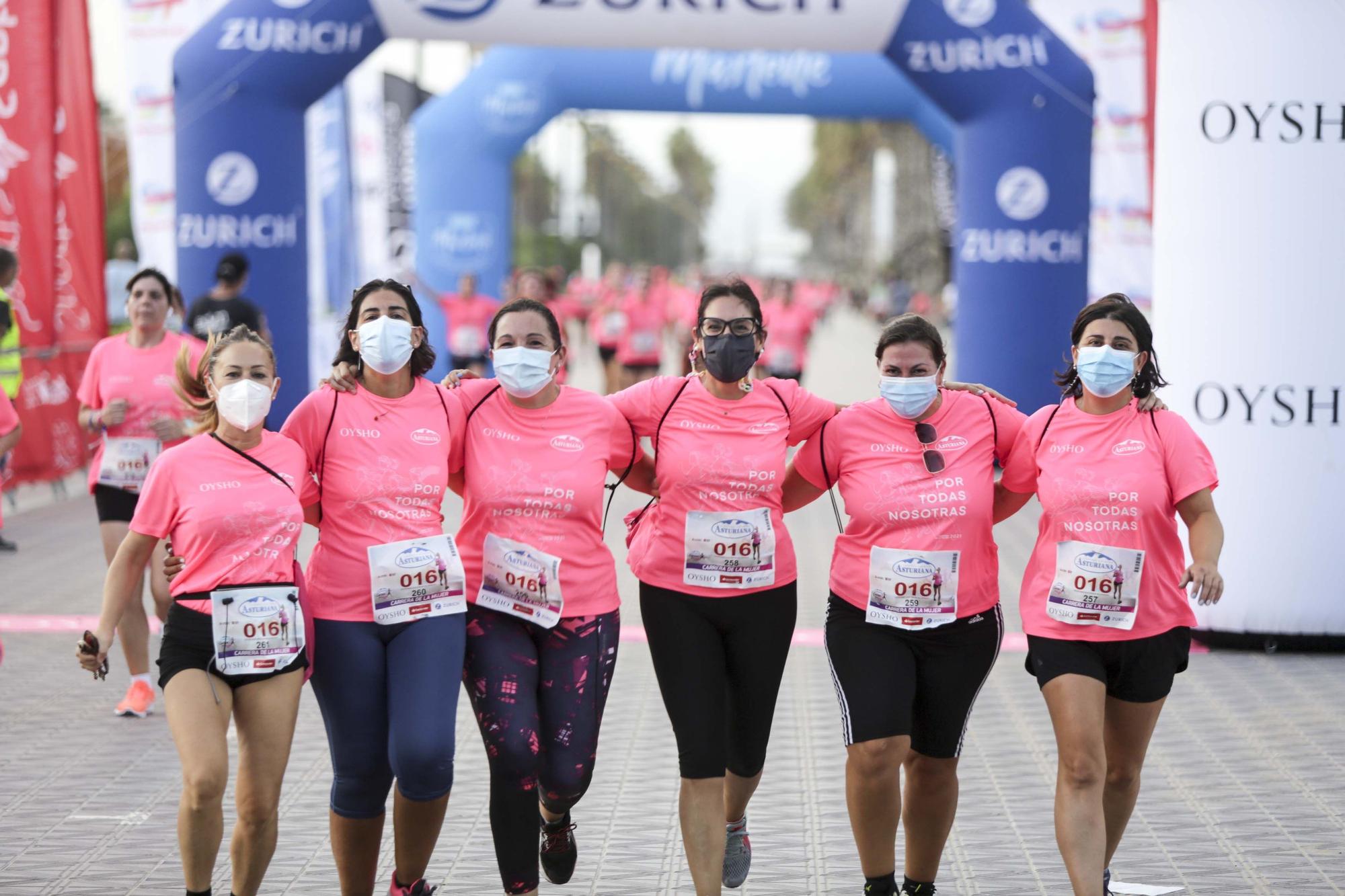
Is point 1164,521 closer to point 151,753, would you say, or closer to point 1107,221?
point 151,753

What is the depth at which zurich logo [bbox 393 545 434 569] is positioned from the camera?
4.35 meters

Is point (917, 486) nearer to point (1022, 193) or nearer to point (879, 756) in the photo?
point (879, 756)

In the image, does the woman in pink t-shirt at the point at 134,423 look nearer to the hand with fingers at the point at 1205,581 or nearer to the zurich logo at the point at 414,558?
the zurich logo at the point at 414,558

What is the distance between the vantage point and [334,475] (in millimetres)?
4441

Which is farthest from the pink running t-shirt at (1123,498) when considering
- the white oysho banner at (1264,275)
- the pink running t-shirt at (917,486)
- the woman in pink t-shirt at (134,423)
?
the woman in pink t-shirt at (134,423)

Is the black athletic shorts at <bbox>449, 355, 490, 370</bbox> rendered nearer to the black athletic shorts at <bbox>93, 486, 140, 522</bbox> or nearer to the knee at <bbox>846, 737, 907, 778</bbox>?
the black athletic shorts at <bbox>93, 486, 140, 522</bbox>

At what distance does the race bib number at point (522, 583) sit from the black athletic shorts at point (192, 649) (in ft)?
1.83

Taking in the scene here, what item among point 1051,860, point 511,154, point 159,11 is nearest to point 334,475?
point 1051,860

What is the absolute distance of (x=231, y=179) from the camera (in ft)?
46.0

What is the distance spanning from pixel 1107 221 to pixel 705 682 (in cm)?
1252

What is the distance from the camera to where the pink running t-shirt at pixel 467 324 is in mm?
17906

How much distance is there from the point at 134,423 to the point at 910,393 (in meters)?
3.90

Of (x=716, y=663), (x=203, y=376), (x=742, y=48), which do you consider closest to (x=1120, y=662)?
(x=716, y=663)

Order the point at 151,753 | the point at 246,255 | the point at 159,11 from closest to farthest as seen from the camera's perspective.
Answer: the point at 151,753
the point at 246,255
the point at 159,11
